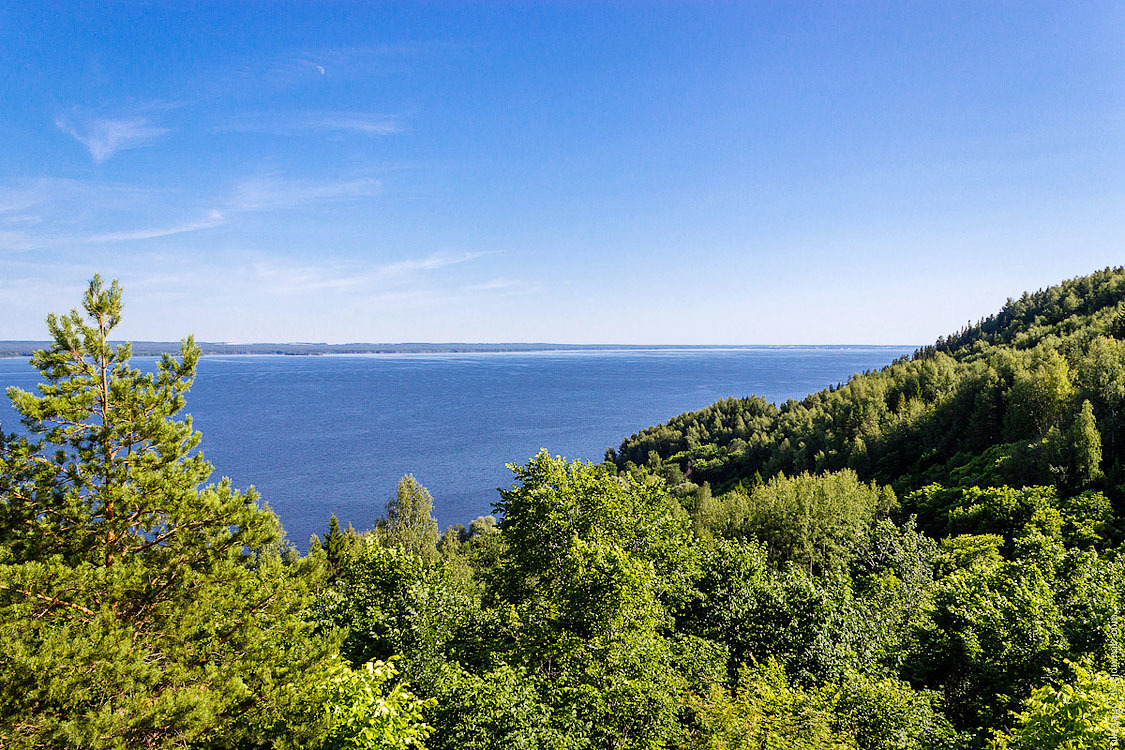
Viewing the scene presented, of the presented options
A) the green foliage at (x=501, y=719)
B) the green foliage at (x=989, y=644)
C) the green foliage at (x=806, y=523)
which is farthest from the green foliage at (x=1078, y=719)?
the green foliage at (x=806, y=523)

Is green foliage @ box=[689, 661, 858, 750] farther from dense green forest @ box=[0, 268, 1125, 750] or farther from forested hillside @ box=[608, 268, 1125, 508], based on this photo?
forested hillside @ box=[608, 268, 1125, 508]

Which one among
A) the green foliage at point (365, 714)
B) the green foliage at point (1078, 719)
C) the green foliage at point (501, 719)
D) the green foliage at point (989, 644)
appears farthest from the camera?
the green foliage at point (989, 644)

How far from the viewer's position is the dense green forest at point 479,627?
11.2 meters

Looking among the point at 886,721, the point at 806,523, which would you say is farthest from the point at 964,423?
the point at 886,721

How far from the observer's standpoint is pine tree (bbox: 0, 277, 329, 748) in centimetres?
997

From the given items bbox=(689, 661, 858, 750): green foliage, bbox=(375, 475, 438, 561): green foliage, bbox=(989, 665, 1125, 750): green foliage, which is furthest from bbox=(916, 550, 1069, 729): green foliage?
bbox=(375, 475, 438, 561): green foliage

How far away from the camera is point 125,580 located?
11.3 metres

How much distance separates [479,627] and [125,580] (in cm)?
1424

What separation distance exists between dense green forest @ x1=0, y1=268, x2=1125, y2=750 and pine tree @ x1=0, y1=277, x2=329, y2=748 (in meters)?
0.05

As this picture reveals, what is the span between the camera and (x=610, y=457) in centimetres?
14275

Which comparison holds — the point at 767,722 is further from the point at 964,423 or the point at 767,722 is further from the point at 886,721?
the point at 964,423

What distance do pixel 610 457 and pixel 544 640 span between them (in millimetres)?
125011

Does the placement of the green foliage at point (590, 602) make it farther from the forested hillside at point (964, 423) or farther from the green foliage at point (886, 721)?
the forested hillside at point (964, 423)

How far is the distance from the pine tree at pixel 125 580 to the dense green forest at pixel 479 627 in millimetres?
54
